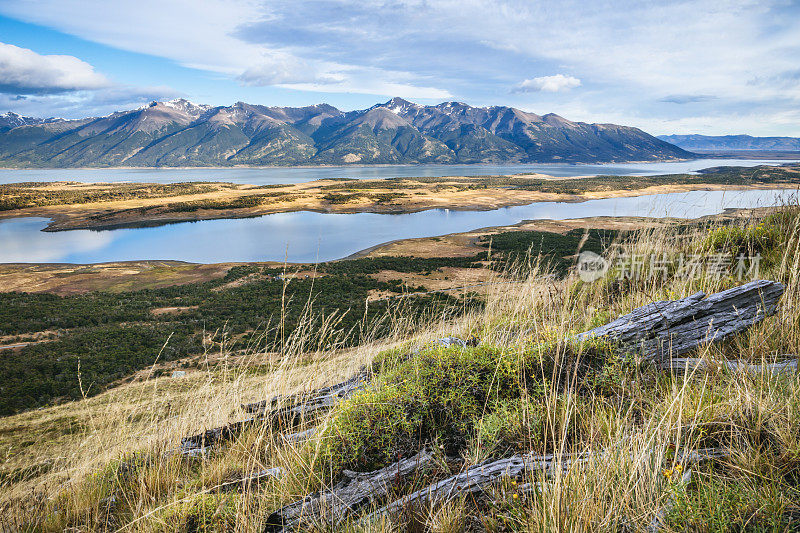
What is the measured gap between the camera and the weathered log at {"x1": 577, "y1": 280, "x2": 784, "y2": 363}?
286 centimetres

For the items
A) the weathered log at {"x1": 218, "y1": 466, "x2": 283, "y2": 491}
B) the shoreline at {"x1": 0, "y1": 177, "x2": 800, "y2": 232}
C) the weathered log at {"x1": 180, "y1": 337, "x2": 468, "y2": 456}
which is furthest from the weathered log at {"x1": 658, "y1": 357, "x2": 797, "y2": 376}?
the shoreline at {"x1": 0, "y1": 177, "x2": 800, "y2": 232}

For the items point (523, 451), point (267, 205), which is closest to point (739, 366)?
point (523, 451)

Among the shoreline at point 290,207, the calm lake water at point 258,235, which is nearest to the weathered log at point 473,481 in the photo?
the calm lake water at point 258,235

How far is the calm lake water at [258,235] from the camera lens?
4048cm

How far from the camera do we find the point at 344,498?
6.82 ft

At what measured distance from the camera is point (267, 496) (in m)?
2.25

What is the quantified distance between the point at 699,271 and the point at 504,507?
4.93m

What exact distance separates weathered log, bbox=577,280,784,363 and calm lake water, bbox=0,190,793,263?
3013cm

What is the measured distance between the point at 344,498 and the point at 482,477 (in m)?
0.79

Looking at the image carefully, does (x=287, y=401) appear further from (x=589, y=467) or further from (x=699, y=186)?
(x=699, y=186)

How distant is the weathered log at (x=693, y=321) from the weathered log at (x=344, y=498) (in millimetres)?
1683

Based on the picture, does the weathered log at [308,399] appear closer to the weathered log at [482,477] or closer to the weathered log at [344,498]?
the weathered log at [344,498]

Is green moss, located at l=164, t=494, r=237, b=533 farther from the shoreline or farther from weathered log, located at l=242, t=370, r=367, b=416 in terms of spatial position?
the shoreline

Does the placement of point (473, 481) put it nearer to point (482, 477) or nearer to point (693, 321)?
point (482, 477)
